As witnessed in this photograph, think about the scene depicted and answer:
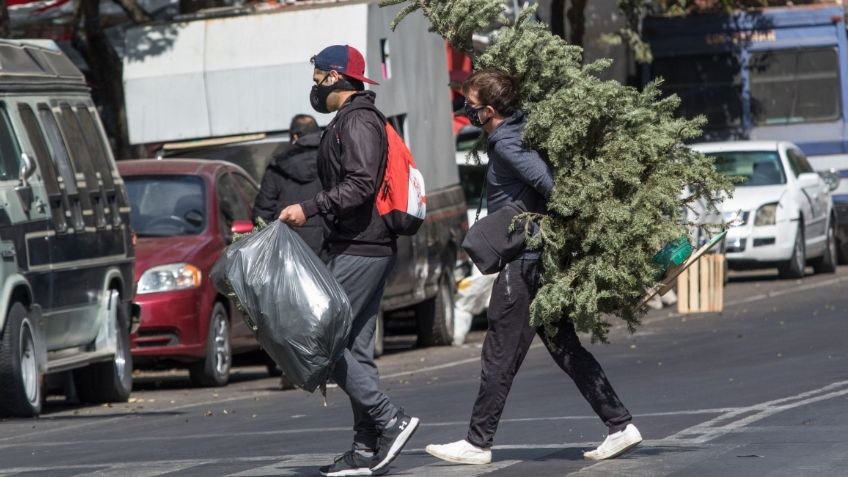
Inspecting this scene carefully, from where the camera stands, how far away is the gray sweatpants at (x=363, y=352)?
25.9 feet

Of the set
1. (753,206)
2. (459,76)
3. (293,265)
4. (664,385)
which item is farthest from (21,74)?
(459,76)

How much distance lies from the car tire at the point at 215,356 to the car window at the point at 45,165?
2.04 meters

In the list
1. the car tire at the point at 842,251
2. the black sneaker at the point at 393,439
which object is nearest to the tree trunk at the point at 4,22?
the black sneaker at the point at 393,439

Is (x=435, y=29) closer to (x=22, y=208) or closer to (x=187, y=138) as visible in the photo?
(x=22, y=208)

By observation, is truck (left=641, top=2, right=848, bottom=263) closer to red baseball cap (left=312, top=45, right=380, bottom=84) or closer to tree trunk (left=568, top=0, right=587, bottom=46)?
tree trunk (left=568, top=0, right=587, bottom=46)

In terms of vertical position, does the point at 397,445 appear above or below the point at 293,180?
below

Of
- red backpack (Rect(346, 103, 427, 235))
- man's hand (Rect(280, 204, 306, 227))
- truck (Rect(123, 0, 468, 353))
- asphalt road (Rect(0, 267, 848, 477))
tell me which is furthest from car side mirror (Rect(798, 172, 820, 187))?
man's hand (Rect(280, 204, 306, 227))

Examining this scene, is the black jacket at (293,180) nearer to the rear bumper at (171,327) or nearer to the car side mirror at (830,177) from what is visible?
the rear bumper at (171,327)

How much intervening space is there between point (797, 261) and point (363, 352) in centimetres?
1709

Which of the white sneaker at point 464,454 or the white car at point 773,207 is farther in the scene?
the white car at point 773,207

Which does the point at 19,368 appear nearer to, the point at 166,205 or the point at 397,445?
the point at 166,205

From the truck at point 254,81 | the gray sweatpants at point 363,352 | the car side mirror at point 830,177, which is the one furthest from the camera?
the car side mirror at point 830,177

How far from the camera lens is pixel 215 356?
49.1 feet

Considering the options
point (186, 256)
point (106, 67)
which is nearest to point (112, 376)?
point (186, 256)
